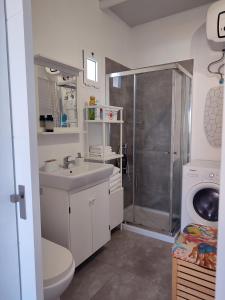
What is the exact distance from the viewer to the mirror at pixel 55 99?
1992 millimetres

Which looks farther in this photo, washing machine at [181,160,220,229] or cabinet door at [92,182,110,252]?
washing machine at [181,160,220,229]

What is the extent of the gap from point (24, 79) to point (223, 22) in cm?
222

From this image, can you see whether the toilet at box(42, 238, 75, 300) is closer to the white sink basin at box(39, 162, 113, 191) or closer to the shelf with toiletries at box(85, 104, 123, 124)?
the white sink basin at box(39, 162, 113, 191)

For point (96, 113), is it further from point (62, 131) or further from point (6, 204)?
point (6, 204)

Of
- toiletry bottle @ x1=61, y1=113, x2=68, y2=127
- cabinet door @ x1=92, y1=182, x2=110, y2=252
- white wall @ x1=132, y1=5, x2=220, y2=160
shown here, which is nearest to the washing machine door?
white wall @ x1=132, y1=5, x2=220, y2=160

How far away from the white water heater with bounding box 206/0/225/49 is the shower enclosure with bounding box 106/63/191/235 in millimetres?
483

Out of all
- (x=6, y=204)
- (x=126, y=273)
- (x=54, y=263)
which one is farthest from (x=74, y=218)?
(x=6, y=204)

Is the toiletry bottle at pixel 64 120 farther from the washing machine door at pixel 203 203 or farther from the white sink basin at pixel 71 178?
the washing machine door at pixel 203 203

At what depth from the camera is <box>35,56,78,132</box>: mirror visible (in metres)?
1.99

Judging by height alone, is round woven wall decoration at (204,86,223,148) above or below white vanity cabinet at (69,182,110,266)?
above

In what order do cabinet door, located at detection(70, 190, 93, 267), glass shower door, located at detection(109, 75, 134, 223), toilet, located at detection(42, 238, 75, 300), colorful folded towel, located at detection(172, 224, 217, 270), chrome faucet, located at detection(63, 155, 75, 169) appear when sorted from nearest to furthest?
toilet, located at detection(42, 238, 75, 300)
colorful folded towel, located at detection(172, 224, 217, 270)
cabinet door, located at detection(70, 190, 93, 267)
chrome faucet, located at detection(63, 155, 75, 169)
glass shower door, located at detection(109, 75, 134, 223)

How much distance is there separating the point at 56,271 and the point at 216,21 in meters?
2.63

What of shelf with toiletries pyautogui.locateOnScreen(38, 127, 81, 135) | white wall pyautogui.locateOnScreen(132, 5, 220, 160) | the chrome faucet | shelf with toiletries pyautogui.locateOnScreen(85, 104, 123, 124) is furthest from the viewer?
white wall pyautogui.locateOnScreen(132, 5, 220, 160)

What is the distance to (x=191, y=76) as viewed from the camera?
9.32 feet
